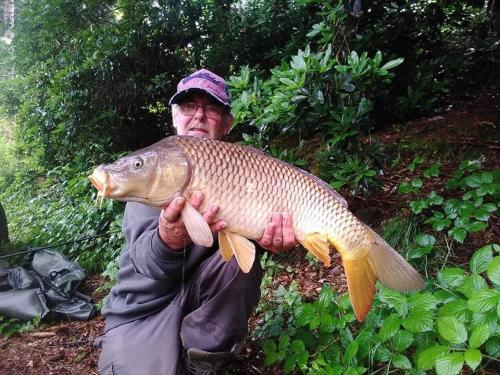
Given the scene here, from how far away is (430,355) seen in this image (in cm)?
133

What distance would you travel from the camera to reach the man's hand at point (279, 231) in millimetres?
1463

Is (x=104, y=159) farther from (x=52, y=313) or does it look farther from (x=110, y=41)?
(x=52, y=313)

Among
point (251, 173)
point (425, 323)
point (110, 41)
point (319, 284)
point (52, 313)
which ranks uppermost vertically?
point (110, 41)

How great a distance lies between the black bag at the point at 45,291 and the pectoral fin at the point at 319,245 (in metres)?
1.99

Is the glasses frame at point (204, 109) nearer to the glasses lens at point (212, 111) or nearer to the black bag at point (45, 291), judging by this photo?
the glasses lens at point (212, 111)

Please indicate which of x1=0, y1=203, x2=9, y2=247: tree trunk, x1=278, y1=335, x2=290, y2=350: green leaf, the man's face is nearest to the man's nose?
the man's face

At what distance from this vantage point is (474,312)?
1371mm

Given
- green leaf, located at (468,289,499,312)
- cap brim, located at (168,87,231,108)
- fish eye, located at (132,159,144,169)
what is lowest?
green leaf, located at (468,289,499,312)

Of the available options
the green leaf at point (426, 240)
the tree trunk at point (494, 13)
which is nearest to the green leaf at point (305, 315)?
the green leaf at point (426, 240)

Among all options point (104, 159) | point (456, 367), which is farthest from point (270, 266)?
point (104, 159)

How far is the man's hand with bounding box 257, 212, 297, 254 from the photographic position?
1.46 m

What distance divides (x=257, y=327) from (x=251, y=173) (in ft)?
3.37

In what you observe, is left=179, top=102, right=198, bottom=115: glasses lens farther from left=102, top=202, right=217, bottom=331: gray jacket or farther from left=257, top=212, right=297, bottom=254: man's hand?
left=257, top=212, right=297, bottom=254: man's hand

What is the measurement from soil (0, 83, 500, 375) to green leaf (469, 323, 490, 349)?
0.91m
